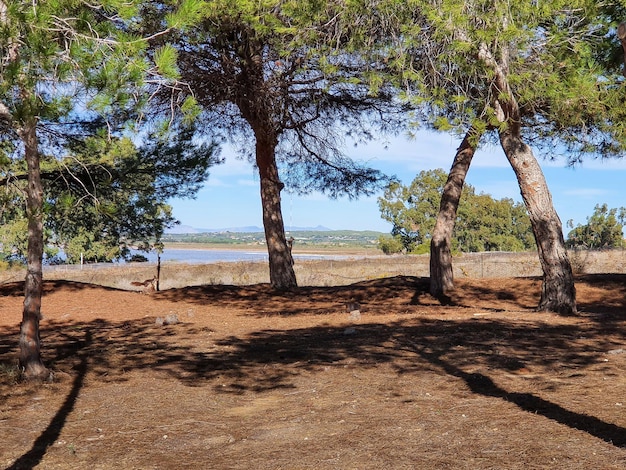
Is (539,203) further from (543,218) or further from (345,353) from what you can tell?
(345,353)

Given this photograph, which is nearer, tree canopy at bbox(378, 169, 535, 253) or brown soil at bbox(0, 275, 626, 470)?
brown soil at bbox(0, 275, 626, 470)

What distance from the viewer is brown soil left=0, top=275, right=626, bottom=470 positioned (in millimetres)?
4406

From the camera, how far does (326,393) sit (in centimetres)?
608

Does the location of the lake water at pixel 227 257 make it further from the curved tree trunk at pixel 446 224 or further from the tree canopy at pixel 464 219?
the curved tree trunk at pixel 446 224

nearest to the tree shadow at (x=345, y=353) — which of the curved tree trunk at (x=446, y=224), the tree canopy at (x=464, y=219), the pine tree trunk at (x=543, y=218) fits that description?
the pine tree trunk at (x=543, y=218)

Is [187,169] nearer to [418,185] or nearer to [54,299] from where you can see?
[54,299]

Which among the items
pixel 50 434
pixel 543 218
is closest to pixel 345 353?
pixel 50 434

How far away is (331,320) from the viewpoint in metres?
11.0

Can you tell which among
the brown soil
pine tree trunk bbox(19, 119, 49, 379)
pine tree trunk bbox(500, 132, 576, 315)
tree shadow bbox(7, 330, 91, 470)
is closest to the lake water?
the brown soil

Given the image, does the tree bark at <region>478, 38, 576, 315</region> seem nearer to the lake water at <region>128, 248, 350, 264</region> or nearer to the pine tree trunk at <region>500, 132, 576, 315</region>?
the pine tree trunk at <region>500, 132, 576, 315</region>

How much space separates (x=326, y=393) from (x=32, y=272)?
3206 millimetres

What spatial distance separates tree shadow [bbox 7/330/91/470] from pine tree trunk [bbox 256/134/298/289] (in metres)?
8.32

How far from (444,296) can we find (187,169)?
6724 millimetres

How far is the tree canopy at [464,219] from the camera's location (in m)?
53.4
